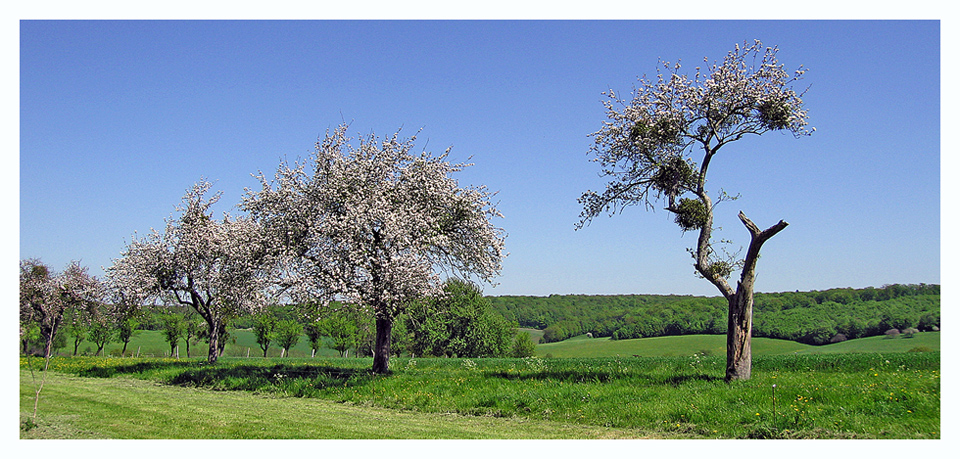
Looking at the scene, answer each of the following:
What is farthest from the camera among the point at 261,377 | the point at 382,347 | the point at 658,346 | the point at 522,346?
the point at 522,346

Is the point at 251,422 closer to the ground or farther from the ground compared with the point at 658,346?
farther from the ground

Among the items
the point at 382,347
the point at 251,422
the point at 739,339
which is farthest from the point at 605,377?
the point at 251,422

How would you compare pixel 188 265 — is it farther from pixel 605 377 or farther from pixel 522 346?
pixel 522 346

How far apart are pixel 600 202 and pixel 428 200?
22.4ft

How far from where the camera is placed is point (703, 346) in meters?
63.2

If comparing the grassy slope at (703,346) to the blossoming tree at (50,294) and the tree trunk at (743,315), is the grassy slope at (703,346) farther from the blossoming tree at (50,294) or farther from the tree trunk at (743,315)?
the blossoming tree at (50,294)

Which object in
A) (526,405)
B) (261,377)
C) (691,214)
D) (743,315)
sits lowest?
(261,377)

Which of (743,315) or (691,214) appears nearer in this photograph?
(743,315)

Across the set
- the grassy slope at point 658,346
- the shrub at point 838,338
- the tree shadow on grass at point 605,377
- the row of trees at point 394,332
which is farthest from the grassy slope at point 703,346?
the tree shadow on grass at point 605,377

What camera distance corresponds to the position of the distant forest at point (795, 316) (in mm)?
63219

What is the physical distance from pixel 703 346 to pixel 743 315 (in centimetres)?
4854

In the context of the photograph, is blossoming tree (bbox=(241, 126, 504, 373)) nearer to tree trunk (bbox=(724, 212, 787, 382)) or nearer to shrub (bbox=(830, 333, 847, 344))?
tree trunk (bbox=(724, 212, 787, 382))

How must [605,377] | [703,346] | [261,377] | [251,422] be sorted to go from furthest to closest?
[703,346]
[261,377]
[605,377]
[251,422]

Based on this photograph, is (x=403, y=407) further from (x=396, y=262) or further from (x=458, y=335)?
(x=458, y=335)
